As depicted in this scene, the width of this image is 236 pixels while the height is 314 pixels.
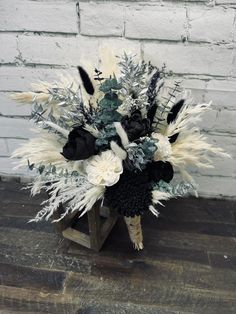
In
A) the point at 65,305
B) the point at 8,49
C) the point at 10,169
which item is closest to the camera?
the point at 65,305

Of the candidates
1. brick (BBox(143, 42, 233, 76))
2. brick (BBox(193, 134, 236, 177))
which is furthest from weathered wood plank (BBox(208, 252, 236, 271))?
brick (BBox(143, 42, 233, 76))

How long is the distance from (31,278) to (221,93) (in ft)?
2.39

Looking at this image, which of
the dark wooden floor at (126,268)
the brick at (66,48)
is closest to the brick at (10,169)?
the dark wooden floor at (126,268)

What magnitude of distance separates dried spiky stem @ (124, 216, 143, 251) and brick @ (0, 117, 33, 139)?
1.61 feet

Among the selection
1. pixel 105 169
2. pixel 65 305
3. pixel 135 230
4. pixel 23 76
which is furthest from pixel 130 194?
pixel 23 76

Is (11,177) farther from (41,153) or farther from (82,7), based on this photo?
(82,7)

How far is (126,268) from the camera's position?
0.92 metres

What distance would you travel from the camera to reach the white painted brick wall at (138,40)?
919 mm

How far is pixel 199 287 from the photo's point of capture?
870 millimetres

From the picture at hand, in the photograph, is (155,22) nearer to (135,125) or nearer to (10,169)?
(135,125)

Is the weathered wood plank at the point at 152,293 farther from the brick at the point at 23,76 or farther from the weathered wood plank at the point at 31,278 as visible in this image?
the brick at the point at 23,76

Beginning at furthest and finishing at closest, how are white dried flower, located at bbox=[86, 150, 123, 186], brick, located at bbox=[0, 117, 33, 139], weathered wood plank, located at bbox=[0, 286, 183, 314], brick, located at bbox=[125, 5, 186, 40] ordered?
brick, located at bbox=[0, 117, 33, 139] < brick, located at bbox=[125, 5, 186, 40] < weathered wood plank, located at bbox=[0, 286, 183, 314] < white dried flower, located at bbox=[86, 150, 123, 186]

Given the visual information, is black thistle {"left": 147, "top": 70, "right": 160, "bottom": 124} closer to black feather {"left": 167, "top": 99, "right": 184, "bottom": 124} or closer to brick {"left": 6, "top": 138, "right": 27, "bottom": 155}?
black feather {"left": 167, "top": 99, "right": 184, "bottom": 124}

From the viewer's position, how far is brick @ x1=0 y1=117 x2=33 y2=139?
45.9 inches
